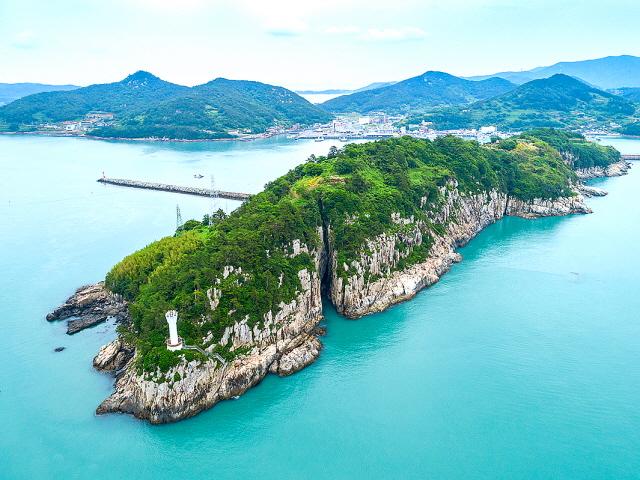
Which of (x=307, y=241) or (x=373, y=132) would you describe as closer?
(x=307, y=241)

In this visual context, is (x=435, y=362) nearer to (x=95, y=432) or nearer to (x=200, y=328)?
(x=200, y=328)

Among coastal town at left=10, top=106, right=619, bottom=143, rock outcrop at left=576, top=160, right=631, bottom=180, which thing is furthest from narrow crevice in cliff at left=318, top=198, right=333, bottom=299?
coastal town at left=10, top=106, right=619, bottom=143

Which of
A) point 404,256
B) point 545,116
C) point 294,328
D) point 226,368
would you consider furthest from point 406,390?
point 545,116

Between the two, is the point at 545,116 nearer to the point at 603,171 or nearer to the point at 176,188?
the point at 603,171

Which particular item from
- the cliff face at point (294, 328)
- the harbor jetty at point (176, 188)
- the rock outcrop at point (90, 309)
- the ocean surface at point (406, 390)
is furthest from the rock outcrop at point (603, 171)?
the rock outcrop at point (90, 309)

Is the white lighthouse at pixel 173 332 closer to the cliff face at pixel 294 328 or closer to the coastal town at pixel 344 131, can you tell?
the cliff face at pixel 294 328

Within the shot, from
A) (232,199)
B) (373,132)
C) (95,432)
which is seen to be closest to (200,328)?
(95,432)
